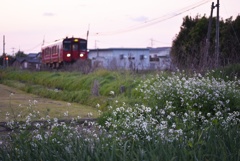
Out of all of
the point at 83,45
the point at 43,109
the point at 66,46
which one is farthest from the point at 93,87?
the point at 83,45

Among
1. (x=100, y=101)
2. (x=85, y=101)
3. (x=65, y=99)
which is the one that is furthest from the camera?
(x=65, y=99)

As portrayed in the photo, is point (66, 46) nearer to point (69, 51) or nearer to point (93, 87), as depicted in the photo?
point (69, 51)

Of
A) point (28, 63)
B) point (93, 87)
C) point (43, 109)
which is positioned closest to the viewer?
point (43, 109)

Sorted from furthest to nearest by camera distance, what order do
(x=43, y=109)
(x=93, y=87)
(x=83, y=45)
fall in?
(x=83, y=45), (x=93, y=87), (x=43, y=109)

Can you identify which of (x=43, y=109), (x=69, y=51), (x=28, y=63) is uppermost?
(x=69, y=51)

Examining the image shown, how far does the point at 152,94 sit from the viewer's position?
1012 centimetres

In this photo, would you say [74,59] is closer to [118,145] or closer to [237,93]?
[237,93]

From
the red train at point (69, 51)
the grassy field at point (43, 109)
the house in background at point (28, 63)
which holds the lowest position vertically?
the grassy field at point (43, 109)

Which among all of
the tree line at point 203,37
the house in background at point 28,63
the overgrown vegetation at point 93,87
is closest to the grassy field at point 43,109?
the overgrown vegetation at point 93,87

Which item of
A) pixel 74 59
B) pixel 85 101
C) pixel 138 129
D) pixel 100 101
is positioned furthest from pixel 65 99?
pixel 74 59

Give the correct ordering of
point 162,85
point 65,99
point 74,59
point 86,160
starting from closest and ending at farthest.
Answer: point 86,160
point 162,85
point 65,99
point 74,59

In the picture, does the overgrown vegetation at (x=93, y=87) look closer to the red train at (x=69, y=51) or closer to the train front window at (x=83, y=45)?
the red train at (x=69, y=51)

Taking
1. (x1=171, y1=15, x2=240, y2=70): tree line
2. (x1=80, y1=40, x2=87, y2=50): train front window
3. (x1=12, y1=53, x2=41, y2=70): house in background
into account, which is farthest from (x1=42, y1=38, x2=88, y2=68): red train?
(x1=171, y1=15, x2=240, y2=70): tree line

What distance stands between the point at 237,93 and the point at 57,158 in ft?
17.8
